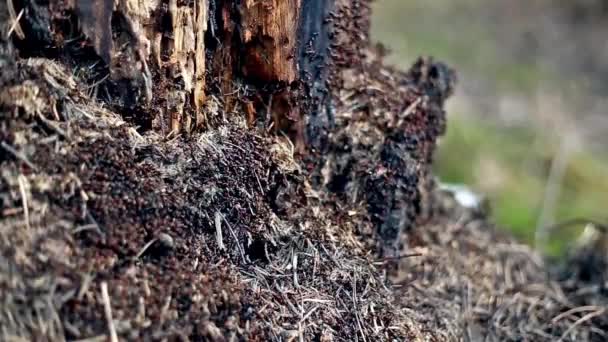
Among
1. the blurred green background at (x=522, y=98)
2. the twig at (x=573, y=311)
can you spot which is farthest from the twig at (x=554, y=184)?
the twig at (x=573, y=311)

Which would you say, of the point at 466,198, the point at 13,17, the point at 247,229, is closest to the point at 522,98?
the point at 466,198

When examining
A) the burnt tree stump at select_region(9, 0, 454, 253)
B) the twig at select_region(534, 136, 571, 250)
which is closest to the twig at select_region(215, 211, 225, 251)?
the burnt tree stump at select_region(9, 0, 454, 253)

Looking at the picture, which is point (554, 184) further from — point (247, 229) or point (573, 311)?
point (247, 229)

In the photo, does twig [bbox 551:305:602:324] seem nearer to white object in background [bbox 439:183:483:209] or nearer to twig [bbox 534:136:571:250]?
white object in background [bbox 439:183:483:209]

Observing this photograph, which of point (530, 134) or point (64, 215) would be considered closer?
point (64, 215)

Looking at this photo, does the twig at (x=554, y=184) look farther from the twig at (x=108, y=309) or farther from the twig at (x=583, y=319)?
the twig at (x=108, y=309)

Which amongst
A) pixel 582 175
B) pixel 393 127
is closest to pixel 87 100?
pixel 393 127

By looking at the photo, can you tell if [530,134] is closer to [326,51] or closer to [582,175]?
[582,175]
